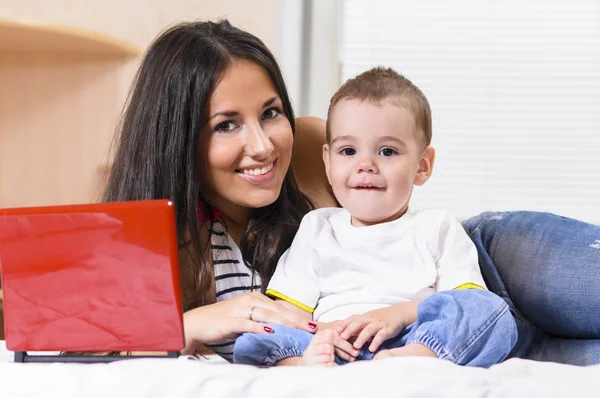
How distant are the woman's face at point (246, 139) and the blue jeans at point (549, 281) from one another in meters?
0.39

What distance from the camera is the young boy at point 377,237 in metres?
1.15

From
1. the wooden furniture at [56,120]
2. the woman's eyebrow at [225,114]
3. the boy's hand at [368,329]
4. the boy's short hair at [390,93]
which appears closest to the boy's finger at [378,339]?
the boy's hand at [368,329]

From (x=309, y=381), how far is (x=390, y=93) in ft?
1.92

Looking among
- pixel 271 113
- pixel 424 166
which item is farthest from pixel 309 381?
pixel 271 113

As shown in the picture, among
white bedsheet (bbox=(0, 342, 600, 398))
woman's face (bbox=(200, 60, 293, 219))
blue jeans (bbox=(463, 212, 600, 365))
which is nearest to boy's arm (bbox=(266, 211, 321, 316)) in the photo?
woman's face (bbox=(200, 60, 293, 219))

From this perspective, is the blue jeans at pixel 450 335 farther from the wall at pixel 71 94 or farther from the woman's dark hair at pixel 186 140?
the wall at pixel 71 94

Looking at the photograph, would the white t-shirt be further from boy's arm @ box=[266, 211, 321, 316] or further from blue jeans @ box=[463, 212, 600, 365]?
blue jeans @ box=[463, 212, 600, 365]

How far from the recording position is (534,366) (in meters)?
0.77

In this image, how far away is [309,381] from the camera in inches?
28.9

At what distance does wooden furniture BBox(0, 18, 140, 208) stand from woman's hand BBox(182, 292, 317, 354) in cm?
133

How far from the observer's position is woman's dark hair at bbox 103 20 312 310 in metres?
1.31

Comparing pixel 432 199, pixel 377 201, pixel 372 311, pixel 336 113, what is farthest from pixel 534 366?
pixel 432 199

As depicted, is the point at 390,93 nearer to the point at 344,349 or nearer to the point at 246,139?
the point at 246,139

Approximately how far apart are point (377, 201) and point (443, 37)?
148 centimetres
